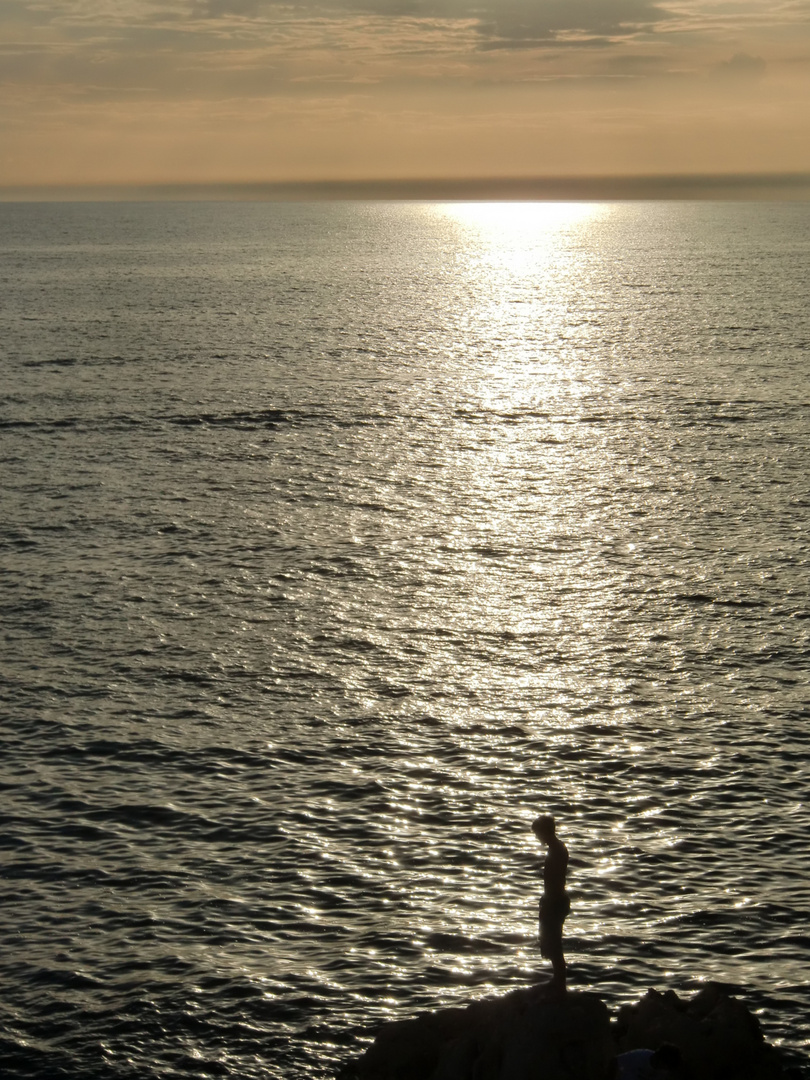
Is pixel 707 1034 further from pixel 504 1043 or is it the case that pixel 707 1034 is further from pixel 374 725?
pixel 374 725

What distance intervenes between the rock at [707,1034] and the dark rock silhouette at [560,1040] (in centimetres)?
2

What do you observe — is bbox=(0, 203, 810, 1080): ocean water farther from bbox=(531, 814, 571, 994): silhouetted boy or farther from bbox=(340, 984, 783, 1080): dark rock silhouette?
bbox=(531, 814, 571, 994): silhouetted boy

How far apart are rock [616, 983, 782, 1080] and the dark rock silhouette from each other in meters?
0.02

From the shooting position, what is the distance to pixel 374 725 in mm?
45625

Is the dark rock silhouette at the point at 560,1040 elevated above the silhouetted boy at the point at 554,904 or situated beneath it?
situated beneath

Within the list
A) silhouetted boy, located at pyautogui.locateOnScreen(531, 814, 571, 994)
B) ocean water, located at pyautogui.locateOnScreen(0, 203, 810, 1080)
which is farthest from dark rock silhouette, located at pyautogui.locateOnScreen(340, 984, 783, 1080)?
ocean water, located at pyautogui.locateOnScreen(0, 203, 810, 1080)

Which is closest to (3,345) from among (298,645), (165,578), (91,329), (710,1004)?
(91,329)

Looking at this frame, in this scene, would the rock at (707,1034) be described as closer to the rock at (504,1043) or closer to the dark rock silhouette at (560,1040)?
the dark rock silhouette at (560,1040)

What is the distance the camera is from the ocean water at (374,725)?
30969 mm

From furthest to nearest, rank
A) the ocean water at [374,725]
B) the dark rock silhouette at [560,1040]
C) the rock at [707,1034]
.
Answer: the ocean water at [374,725]
the rock at [707,1034]
the dark rock silhouette at [560,1040]

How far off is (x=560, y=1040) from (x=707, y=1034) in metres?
3.14

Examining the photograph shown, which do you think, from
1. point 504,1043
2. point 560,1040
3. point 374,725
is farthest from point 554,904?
point 374,725

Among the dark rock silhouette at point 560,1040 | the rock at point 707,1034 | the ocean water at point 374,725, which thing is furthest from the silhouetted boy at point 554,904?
the ocean water at point 374,725

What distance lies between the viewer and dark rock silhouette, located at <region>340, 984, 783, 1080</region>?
76.4 feet
